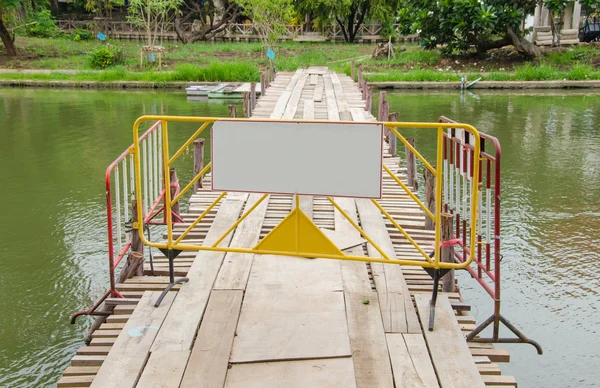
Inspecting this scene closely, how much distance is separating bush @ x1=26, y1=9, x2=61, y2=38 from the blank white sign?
39137 millimetres

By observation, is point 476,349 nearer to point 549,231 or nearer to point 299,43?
point 549,231

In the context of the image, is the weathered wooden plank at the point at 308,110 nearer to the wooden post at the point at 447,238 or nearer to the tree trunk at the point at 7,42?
the wooden post at the point at 447,238

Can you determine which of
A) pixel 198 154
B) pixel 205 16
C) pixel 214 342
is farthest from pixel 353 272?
pixel 205 16

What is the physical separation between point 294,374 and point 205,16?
43.8 m

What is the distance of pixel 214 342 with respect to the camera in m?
4.93

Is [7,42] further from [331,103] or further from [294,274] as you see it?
[294,274]

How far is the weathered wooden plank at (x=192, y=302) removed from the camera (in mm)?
4984

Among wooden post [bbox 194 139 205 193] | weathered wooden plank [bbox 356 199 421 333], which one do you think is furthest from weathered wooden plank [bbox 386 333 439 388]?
wooden post [bbox 194 139 205 193]

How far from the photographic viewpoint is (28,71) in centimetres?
3328

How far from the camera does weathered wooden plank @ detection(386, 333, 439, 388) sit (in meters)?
4.44

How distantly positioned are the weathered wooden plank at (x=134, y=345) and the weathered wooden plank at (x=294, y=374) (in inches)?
25.3

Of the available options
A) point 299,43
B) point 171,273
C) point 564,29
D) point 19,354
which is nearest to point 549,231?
point 171,273

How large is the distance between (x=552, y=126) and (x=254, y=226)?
15.0 metres

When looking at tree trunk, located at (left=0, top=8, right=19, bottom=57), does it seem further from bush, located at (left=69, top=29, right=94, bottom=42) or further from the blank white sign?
the blank white sign
